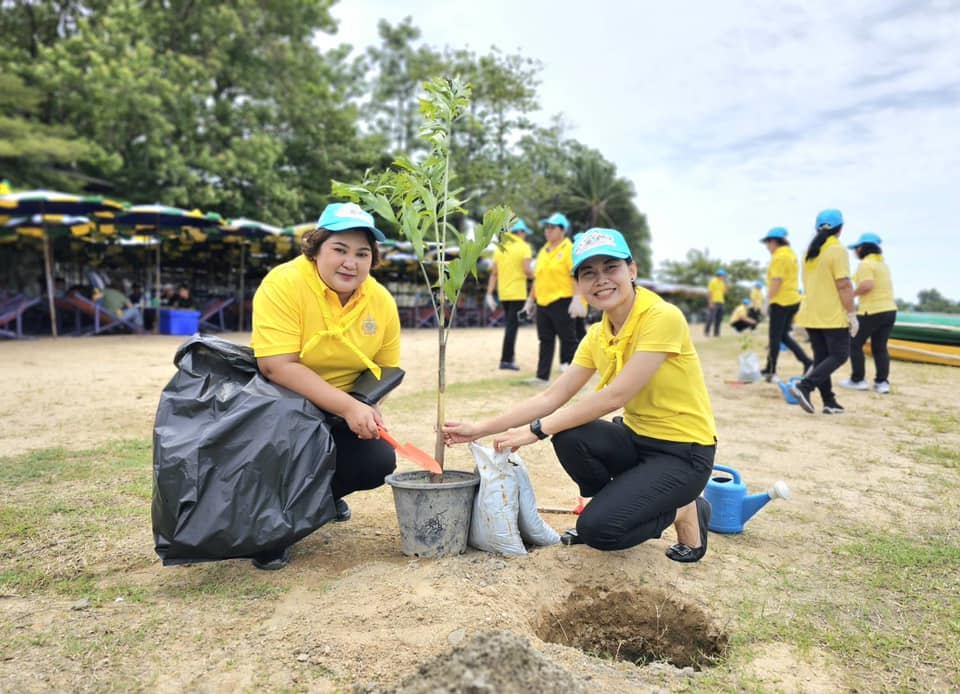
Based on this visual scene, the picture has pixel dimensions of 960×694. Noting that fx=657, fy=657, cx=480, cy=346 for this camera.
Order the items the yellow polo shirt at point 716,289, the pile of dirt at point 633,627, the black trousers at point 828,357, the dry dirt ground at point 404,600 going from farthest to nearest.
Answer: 1. the yellow polo shirt at point 716,289
2. the black trousers at point 828,357
3. the pile of dirt at point 633,627
4. the dry dirt ground at point 404,600

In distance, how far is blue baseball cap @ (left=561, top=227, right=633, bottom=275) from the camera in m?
2.61

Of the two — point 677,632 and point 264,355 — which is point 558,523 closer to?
point 677,632

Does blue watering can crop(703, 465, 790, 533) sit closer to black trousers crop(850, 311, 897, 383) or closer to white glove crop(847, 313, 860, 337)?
white glove crop(847, 313, 860, 337)

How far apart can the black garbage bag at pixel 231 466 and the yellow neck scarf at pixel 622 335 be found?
1203mm

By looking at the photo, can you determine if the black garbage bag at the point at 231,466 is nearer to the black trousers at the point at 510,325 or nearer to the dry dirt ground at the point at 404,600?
the dry dirt ground at the point at 404,600

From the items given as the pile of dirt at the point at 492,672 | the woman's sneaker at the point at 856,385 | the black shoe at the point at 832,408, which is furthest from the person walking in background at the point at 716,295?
the pile of dirt at the point at 492,672

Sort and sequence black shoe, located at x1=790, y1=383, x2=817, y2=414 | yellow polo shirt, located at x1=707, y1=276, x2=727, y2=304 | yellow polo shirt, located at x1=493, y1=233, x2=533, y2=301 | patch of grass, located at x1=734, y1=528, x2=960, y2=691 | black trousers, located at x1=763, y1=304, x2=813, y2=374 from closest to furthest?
patch of grass, located at x1=734, y1=528, x2=960, y2=691, black shoe, located at x1=790, y1=383, x2=817, y2=414, black trousers, located at x1=763, y1=304, x2=813, y2=374, yellow polo shirt, located at x1=493, y1=233, x2=533, y2=301, yellow polo shirt, located at x1=707, y1=276, x2=727, y2=304

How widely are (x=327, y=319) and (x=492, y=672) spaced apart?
1625 mm

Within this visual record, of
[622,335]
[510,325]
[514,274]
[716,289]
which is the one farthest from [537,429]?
[716,289]

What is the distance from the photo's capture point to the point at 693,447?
8.96 feet

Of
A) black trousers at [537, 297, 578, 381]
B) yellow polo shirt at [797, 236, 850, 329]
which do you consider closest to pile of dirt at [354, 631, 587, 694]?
yellow polo shirt at [797, 236, 850, 329]

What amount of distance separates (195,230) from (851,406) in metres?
11.9

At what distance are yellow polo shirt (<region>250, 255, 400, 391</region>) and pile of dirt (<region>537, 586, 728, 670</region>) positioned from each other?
1.31m

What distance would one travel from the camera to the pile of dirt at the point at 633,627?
2.31 m
